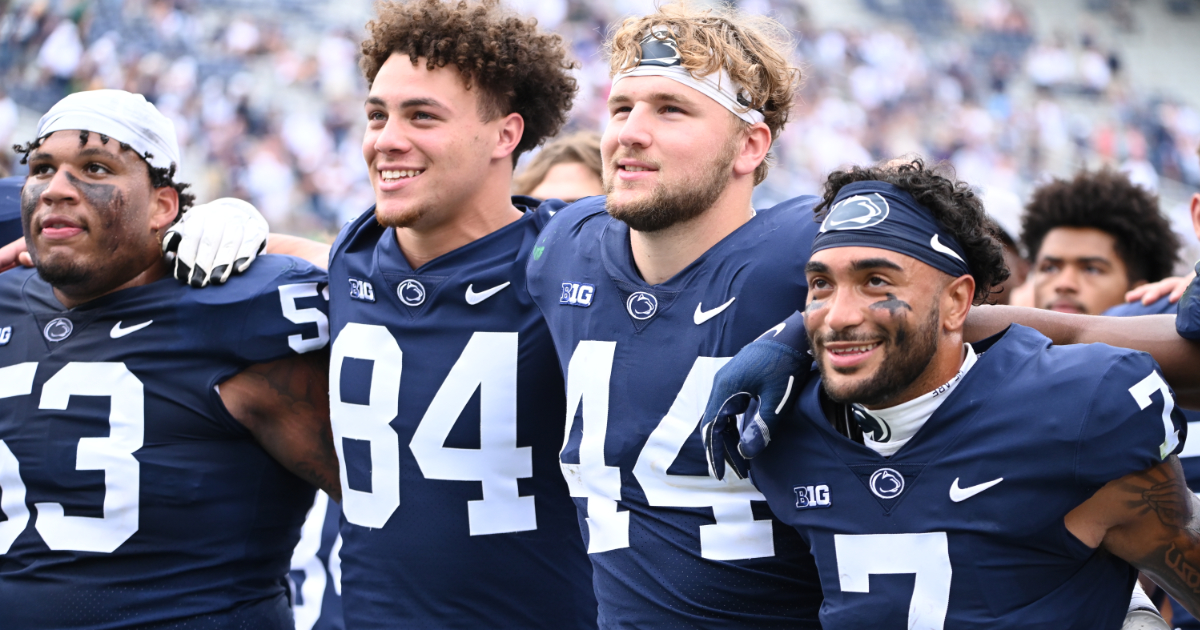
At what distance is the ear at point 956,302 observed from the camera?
2.32 meters

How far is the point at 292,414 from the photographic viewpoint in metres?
3.29

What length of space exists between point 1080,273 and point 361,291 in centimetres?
313

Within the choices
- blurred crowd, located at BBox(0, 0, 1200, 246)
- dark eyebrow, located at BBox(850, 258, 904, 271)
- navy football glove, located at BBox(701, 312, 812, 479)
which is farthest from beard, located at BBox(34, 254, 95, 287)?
blurred crowd, located at BBox(0, 0, 1200, 246)

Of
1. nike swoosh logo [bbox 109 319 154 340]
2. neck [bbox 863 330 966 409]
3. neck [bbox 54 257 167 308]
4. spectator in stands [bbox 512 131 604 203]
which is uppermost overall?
spectator in stands [bbox 512 131 604 203]

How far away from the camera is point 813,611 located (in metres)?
2.52

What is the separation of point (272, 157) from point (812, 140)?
742 cm

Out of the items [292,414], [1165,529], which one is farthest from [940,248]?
[292,414]

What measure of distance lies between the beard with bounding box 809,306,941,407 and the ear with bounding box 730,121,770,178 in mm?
611

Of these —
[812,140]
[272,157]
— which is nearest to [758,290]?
[272,157]

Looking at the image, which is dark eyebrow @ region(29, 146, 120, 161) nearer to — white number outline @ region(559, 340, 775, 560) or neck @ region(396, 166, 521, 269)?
neck @ region(396, 166, 521, 269)

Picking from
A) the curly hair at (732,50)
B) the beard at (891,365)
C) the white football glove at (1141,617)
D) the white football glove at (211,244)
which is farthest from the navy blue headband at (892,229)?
the white football glove at (211,244)

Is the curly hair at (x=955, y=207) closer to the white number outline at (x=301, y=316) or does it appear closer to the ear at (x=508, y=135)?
the ear at (x=508, y=135)

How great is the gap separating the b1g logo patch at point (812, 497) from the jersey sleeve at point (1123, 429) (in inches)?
19.0

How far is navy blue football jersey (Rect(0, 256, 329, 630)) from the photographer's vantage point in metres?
3.08
